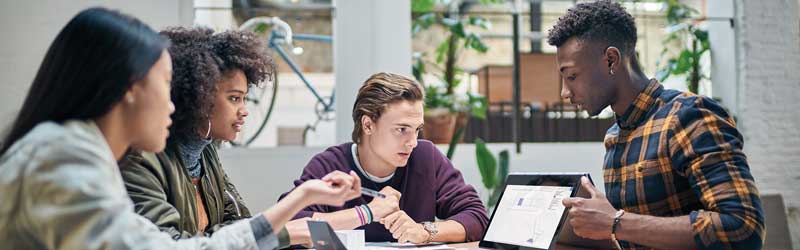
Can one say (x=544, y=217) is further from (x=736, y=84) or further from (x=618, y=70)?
(x=736, y=84)

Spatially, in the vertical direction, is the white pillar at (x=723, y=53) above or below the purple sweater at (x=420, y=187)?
above

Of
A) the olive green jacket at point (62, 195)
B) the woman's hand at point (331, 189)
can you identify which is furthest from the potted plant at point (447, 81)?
the olive green jacket at point (62, 195)

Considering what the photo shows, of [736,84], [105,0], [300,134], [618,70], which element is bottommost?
[300,134]

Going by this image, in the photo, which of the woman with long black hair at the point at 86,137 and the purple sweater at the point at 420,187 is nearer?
the woman with long black hair at the point at 86,137

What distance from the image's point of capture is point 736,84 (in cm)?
451

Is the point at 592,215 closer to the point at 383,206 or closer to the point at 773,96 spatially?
the point at 383,206

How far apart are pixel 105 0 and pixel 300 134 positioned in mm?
1967

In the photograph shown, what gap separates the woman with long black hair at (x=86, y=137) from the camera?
1.03 metres

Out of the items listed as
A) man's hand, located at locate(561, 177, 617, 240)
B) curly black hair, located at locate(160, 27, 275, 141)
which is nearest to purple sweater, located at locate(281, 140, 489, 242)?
curly black hair, located at locate(160, 27, 275, 141)

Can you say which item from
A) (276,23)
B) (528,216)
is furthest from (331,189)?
Answer: (276,23)

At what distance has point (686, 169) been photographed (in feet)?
5.78

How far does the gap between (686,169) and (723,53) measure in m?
3.20

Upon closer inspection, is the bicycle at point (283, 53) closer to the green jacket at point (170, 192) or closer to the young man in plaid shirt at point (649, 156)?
the green jacket at point (170, 192)

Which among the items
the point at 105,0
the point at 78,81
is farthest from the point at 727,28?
the point at 78,81
